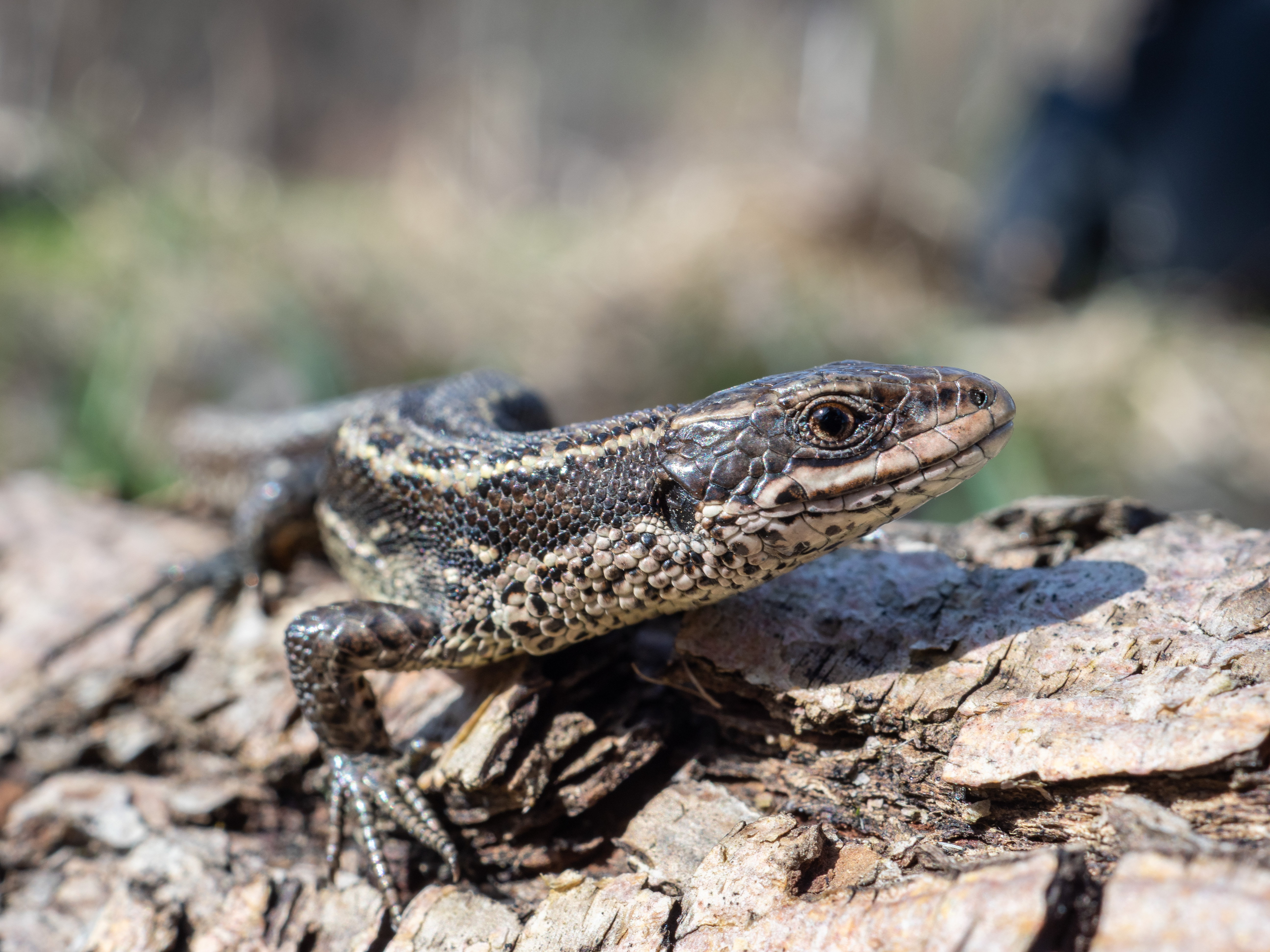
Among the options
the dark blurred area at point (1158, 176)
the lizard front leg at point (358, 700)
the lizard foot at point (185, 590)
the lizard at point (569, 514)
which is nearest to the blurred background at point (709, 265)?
the dark blurred area at point (1158, 176)

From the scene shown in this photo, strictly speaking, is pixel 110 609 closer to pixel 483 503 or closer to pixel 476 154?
pixel 483 503

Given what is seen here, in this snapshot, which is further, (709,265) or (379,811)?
(709,265)

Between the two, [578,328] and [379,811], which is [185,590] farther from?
[578,328]

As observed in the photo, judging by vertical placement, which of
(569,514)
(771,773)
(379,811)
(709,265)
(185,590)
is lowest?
(379,811)

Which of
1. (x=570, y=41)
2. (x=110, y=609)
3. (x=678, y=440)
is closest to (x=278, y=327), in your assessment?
(x=110, y=609)

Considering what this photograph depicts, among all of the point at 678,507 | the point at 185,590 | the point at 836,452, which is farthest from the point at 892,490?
the point at 185,590

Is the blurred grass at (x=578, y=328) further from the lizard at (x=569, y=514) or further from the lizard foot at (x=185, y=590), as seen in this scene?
the lizard at (x=569, y=514)

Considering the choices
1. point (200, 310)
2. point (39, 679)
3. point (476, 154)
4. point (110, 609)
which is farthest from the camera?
point (476, 154)

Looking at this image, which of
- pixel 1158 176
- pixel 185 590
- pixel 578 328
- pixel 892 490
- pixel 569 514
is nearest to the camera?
pixel 892 490
